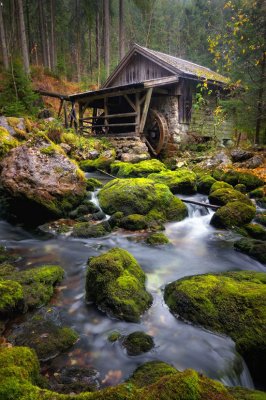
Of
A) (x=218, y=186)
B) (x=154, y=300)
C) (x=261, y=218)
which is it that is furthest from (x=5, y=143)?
(x=261, y=218)

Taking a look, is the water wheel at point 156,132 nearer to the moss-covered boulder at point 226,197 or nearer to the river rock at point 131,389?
the moss-covered boulder at point 226,197

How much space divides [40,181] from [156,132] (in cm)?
1110

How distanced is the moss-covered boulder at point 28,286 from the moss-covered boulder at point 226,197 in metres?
4.98

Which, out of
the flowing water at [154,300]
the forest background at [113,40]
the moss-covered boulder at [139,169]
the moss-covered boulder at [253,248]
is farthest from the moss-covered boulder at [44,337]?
the moss-covered boulder at [139,169]

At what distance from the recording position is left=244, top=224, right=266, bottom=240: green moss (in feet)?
20.2

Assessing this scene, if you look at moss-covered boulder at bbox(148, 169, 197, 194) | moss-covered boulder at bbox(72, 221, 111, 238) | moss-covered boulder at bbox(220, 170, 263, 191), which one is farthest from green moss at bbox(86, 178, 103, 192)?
moss-covered boulder at bbox(220, 170, 263, 191)

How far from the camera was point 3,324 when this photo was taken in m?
3.08

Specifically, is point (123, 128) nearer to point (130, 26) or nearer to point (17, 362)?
point (17, 362)

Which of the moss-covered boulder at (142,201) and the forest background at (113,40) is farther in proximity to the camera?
the forest background at (113,40)

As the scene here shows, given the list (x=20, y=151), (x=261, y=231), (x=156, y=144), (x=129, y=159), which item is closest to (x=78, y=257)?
(x=20, y=151)

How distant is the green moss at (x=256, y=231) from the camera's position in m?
6.16

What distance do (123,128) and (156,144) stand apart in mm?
3628

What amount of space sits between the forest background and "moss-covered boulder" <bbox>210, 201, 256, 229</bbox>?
341 cm

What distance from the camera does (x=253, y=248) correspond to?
5.29 metres
